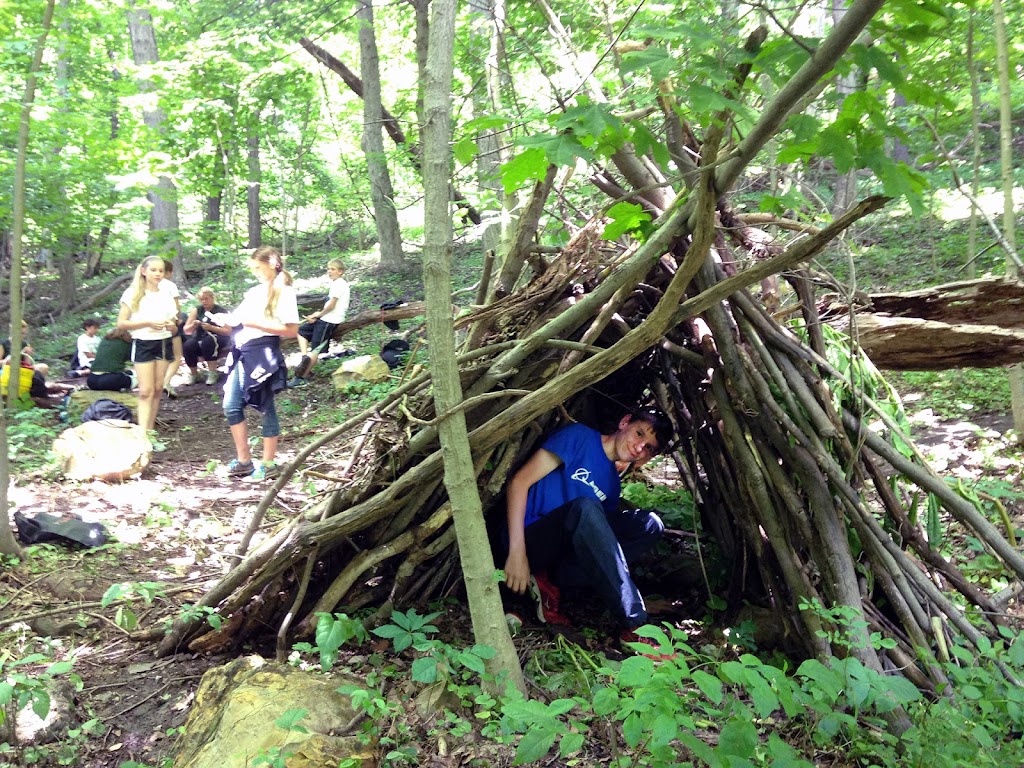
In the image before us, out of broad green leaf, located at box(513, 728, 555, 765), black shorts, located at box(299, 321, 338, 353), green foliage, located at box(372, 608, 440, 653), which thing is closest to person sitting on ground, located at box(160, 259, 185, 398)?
black shorts, located at box(299, 321, 338, 353)

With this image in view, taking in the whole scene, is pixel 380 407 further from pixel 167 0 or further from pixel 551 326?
pixel 167 0

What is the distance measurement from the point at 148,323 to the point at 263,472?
1804mm

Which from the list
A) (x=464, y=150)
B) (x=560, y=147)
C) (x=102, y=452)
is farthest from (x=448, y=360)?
(x=102, y=452)

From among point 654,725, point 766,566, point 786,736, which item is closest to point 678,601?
point 766,566

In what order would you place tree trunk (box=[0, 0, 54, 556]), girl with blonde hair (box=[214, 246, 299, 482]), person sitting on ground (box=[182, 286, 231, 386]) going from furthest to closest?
person sitting on ground (box=[182, 286, 231, 386])
girl with blonde hair (box=[214, 246, 299, 482])
tree trunk (box=[0, 0, 54, 556])

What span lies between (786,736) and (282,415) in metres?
6.24

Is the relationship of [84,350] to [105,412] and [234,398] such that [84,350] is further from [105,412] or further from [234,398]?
[234,398]

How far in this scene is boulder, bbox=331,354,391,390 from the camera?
25.7 ft

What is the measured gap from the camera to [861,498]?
9.01ft

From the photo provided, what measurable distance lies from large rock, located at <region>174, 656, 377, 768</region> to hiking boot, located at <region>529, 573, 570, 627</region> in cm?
99

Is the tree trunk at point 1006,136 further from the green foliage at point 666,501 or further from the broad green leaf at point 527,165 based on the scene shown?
the broad green leaf at point 527,165

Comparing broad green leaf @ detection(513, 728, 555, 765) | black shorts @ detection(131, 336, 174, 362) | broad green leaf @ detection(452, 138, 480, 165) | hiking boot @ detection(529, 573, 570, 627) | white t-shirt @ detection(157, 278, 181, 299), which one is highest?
broad green leaf @ detection(452, 138, 480, 165)

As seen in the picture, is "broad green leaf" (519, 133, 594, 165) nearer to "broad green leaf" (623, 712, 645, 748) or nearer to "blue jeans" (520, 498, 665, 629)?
"broad green leaf" (623, 712, 645, 748)

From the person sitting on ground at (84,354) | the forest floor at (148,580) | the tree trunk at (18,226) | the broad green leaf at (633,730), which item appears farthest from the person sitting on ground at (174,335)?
the broad green leaf at (633,730)
